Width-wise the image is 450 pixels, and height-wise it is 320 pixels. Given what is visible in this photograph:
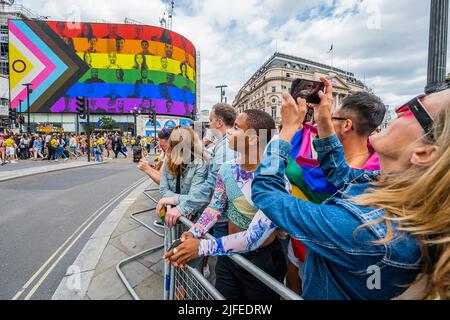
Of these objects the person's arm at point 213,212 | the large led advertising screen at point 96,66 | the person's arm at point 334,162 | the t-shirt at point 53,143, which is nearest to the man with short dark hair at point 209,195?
the person's arm at point 213,212

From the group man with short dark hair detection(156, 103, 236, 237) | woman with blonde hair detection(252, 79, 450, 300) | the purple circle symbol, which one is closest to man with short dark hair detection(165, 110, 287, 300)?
man with short dark hair detection(156, 103, 236, 237)

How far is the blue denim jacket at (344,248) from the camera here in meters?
0.74

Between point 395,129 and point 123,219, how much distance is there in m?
4.98

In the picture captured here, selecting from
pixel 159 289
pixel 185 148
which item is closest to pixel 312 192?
pixel 185 148

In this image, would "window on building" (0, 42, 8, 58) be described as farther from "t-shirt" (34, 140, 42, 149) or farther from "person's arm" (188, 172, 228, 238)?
"person's arm" (188, 172, 228, 238)

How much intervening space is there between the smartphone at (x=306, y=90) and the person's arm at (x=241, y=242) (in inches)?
28.7

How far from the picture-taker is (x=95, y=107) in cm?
4053

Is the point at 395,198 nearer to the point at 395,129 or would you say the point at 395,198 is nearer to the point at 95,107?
the point at 395,129

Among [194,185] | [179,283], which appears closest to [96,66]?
[194,185]

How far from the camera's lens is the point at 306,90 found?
1.29 m

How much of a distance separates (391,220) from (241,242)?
83 cm

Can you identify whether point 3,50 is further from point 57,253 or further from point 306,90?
point 306,90

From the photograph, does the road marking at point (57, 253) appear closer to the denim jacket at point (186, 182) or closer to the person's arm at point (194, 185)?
the denim jacket at point (186, 182)

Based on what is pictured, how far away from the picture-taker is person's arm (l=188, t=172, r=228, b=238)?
1666 millimetres
